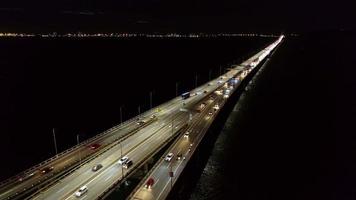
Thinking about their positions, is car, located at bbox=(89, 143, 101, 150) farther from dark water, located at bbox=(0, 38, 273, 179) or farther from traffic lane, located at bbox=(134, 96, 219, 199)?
dark water, located at bbox=(0, 38, 273, 179)

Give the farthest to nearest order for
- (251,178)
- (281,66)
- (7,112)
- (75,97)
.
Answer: (281,66) < (75,97) < (7,112) < (251,178)

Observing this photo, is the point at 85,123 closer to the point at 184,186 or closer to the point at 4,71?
the point at 184,186

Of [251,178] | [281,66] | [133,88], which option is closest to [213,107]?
[251,178]

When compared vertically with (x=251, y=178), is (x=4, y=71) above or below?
above

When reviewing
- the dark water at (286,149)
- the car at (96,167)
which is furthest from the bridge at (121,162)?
the dark water at (286,149)

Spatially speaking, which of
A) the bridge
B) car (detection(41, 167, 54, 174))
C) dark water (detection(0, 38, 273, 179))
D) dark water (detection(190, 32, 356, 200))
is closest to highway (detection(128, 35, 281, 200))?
the bridge

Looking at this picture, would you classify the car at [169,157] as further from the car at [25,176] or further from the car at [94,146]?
the car at [25,176]

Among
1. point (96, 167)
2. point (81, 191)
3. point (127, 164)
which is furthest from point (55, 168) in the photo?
point (127, 164)
